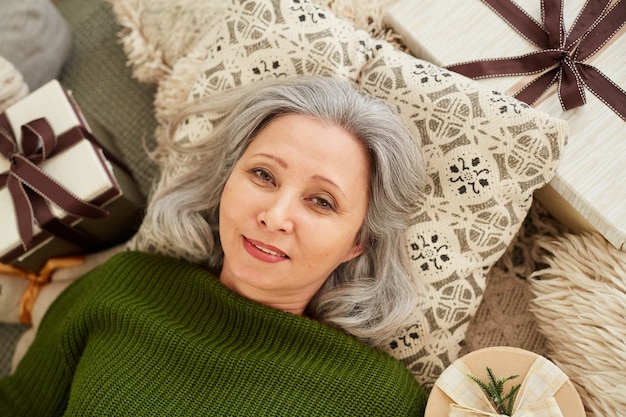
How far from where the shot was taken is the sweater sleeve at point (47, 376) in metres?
1.37

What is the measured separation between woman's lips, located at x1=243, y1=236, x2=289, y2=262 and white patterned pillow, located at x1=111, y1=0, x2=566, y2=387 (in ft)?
1.16

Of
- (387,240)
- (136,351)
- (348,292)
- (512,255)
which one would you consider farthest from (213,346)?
(512,255)

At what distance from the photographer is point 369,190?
127 centimetres

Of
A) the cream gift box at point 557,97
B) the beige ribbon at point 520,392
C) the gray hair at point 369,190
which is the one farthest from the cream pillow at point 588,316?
the gray hair at point 369,190

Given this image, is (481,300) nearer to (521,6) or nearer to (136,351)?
(521,6)

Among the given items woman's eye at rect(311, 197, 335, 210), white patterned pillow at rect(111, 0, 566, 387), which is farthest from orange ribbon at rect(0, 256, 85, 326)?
woman's eye at rect(311, 197, 335, 210)

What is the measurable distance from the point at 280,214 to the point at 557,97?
0.71 m

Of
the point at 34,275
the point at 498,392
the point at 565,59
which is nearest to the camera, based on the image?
the point at 498,392

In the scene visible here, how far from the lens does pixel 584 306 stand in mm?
1297

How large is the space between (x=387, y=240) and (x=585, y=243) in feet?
1.47

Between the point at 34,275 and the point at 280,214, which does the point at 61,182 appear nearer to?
the point at 34,275

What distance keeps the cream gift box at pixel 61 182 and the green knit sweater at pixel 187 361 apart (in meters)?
0.17

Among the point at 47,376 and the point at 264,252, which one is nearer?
the point at 264,252

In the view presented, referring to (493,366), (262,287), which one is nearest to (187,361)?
(262,287)
